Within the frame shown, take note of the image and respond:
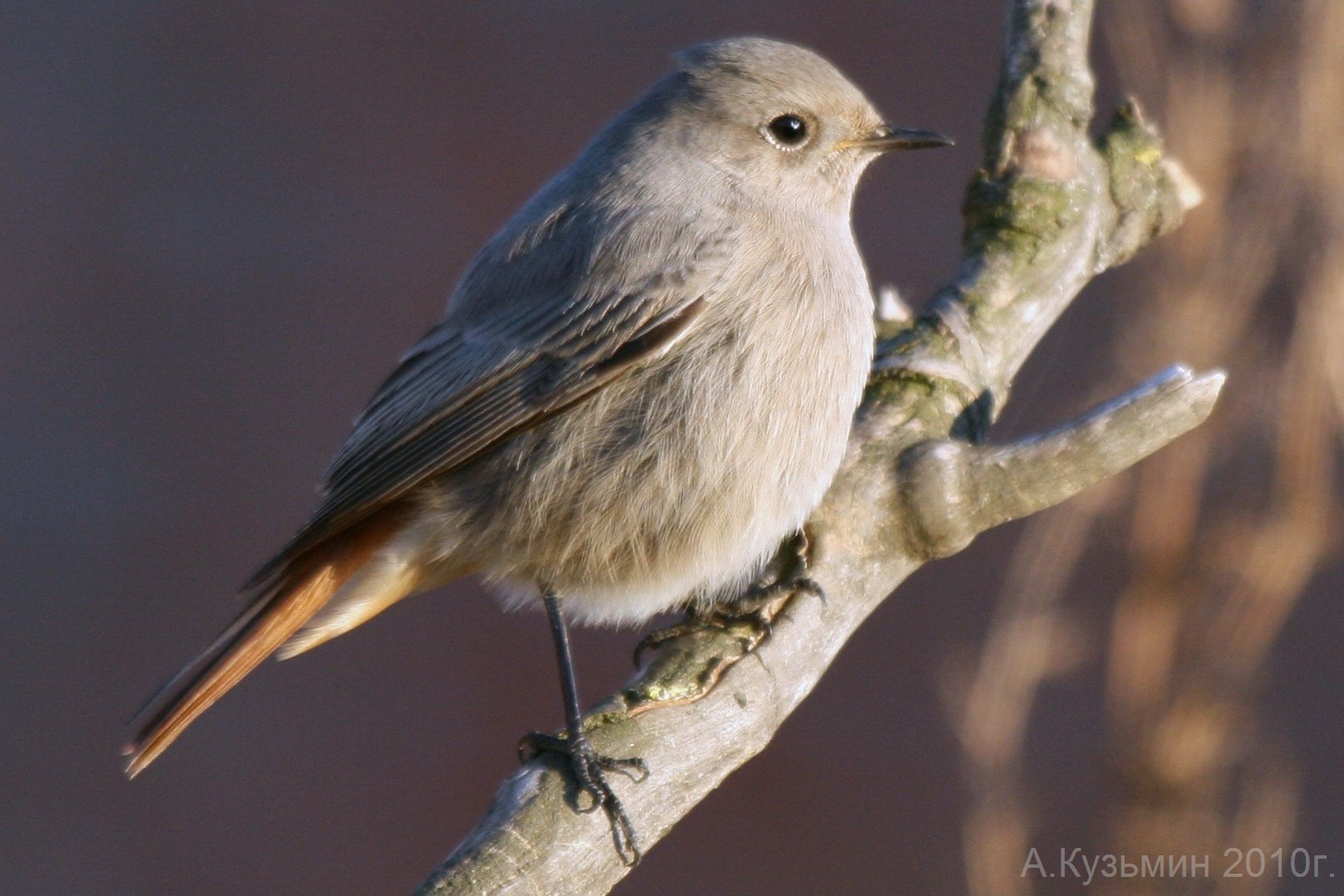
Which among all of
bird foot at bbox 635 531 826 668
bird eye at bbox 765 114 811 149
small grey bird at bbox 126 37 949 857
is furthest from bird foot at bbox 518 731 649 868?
bird eye at bbox 765 114 811 149

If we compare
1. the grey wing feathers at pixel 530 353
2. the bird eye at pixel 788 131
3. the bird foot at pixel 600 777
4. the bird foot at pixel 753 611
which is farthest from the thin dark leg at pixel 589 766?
the bird eye at pixel 788 131

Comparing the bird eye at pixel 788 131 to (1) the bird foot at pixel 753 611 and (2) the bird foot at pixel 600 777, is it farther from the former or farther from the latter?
(2) the bird foot at pixel 600 777

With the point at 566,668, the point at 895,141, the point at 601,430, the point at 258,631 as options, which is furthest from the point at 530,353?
the point at 895,141

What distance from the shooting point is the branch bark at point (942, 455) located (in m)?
2.75

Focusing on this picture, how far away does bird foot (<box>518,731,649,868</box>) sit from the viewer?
2.70 meters

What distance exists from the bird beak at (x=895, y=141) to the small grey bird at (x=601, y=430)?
26 centimetres

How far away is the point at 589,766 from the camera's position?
2.76m

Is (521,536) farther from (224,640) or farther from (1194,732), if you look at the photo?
(1194,732)

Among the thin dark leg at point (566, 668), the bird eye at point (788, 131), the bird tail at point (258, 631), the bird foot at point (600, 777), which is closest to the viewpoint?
the bird foot at point (600, 777)

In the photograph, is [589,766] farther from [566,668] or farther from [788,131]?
[788,131]

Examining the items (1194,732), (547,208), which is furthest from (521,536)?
(1194,732)

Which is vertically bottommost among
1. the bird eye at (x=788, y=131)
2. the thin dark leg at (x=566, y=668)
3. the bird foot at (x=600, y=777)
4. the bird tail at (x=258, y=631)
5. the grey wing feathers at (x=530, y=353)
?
the bird foot at (x=600, y=777)

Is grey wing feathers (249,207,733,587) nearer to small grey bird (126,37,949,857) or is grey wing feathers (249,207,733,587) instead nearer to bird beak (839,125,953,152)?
small grey bird (126,37,949,857)

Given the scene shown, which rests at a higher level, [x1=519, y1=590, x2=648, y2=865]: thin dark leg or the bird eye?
the bird eye
